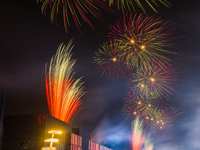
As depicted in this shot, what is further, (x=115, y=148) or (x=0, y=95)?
(x=115, y=148)

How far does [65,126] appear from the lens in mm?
46125

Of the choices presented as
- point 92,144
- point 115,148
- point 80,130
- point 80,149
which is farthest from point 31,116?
point 115,148

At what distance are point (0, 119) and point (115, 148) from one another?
98839 mm

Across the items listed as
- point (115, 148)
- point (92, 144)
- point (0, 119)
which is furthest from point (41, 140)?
point (115, 148)

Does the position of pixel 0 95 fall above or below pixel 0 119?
above

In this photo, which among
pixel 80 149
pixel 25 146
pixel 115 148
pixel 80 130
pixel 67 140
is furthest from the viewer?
pixel 115 148

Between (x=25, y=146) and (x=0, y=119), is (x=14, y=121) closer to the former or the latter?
(x=25, y=146)

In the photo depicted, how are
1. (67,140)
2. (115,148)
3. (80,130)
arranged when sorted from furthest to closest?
1. (115,148)
2. (80,130)
3. (67,140)

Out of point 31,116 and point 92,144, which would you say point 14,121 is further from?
point 92,144

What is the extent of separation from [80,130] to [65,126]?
9752 millimetres

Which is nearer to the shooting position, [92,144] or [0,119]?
[0,119]

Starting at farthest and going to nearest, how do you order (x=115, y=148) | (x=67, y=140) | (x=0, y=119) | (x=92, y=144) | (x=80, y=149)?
(x=115, y=148) → (x=92, y=144) → (x=80, y=149) → (x=67, y=140) → (x=0, y=119)

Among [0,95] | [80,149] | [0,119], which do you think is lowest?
[80,149]

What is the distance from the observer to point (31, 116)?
38.4 meters
